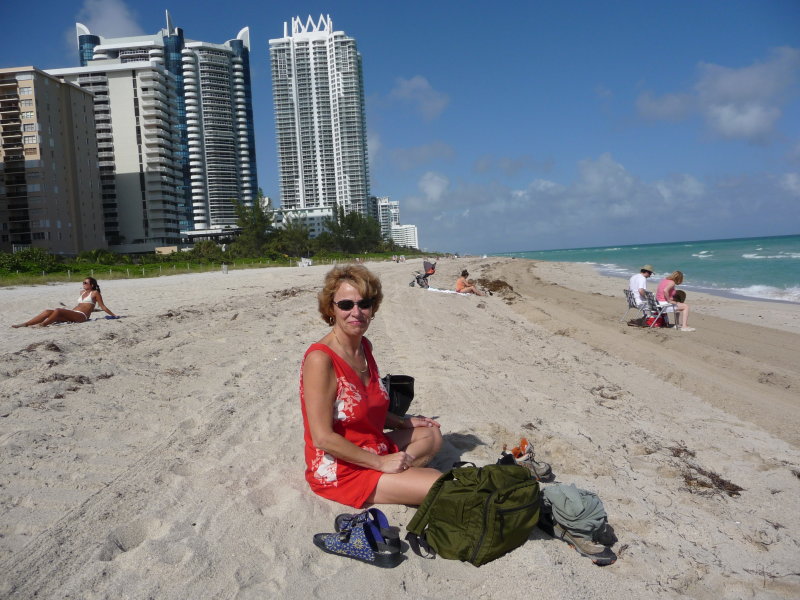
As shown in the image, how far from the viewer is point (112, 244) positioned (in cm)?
6944

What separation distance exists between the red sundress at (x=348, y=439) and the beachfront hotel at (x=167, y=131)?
75.9 metres

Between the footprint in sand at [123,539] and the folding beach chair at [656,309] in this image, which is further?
the folding beach chair at [656,309]

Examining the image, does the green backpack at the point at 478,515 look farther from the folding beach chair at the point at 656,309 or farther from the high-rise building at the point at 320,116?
the high-rise building at the point at 320,116

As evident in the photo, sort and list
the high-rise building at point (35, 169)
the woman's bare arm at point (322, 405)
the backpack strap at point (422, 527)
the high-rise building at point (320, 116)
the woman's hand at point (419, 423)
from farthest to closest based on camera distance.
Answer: the high-rise building at point (320, 116)
the high-rise building at point (35, 169)
the woman's hand at point (419, 423)
the woman's bare arm at point (322, 405)
the backpack strap at point (422, 527)

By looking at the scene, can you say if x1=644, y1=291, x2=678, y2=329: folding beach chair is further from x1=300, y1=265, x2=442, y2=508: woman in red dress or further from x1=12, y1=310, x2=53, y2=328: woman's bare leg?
x1=12, y1=310, x2=53, y2=328: woman's bare leg

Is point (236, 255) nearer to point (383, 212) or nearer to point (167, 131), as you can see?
point (167, 131)

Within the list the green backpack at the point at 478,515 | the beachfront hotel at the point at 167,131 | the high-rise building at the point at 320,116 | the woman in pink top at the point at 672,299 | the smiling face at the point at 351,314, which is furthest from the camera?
the high-rise building at the point at 320,116

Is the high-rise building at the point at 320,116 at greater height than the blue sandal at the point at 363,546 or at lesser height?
greater

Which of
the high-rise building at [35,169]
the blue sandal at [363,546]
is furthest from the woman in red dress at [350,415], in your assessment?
the high-rise building at [35,169]

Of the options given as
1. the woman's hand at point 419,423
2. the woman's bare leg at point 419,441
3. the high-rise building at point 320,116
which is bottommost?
the woman's bare leg at point 419,441

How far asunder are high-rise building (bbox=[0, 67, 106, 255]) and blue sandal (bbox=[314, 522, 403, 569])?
5883 centimetres

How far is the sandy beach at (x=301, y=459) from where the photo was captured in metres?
2.37

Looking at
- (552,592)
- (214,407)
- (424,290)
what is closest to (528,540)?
(552,592)

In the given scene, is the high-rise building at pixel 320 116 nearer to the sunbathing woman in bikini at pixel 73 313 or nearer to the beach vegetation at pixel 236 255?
the beach vegetation at pixel 236 255
